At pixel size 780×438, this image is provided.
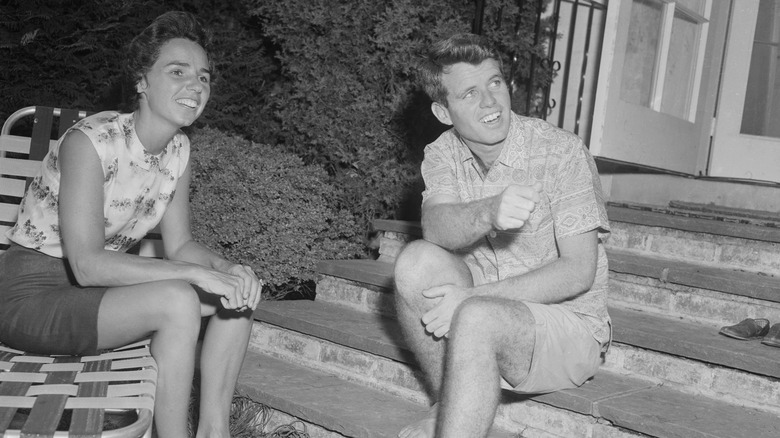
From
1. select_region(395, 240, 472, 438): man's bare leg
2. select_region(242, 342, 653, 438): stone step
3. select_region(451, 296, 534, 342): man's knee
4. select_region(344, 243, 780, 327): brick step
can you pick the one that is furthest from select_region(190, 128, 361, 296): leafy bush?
select_region(451, 296, 534, 342): man's knee

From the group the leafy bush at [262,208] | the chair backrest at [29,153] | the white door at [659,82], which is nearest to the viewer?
the chair backrest at [29,153]

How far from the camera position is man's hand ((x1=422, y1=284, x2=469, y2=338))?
Answer: 2.03 metres

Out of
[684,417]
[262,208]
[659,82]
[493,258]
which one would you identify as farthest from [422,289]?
[659,82]

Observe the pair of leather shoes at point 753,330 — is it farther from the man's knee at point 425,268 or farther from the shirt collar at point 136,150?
the shirt collar at point 136,150

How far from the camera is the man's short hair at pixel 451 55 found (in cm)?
227

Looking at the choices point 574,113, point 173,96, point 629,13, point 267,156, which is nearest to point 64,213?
point 173,96

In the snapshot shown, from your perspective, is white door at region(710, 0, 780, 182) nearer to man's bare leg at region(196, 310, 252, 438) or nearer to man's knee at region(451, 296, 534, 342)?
man's knee at region(451, 296, 534, 342)

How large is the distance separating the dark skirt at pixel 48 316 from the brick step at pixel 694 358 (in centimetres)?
160

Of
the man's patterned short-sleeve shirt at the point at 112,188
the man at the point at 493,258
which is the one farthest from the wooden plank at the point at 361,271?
the man's patterned short-sleeve shirt at the point at 112,188

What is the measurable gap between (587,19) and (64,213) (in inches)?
125

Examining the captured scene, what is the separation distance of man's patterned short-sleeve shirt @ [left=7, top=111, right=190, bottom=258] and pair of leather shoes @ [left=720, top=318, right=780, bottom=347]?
6.13 ft

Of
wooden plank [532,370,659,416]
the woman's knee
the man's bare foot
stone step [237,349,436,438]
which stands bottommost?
stone step [237,349,436,438]

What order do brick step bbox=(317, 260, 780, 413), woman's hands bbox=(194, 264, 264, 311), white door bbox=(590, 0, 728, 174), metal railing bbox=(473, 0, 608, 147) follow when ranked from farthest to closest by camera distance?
metal railing bbox=(473, 0, 608, 147) < white door bbox=(590, 0, 728, 174) < brick step bbox=(317, 260, 780, 413) < woman's hands bbox=(194, 264, 264, 311)

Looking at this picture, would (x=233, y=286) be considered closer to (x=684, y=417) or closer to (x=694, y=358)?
(x=684, y=417)
